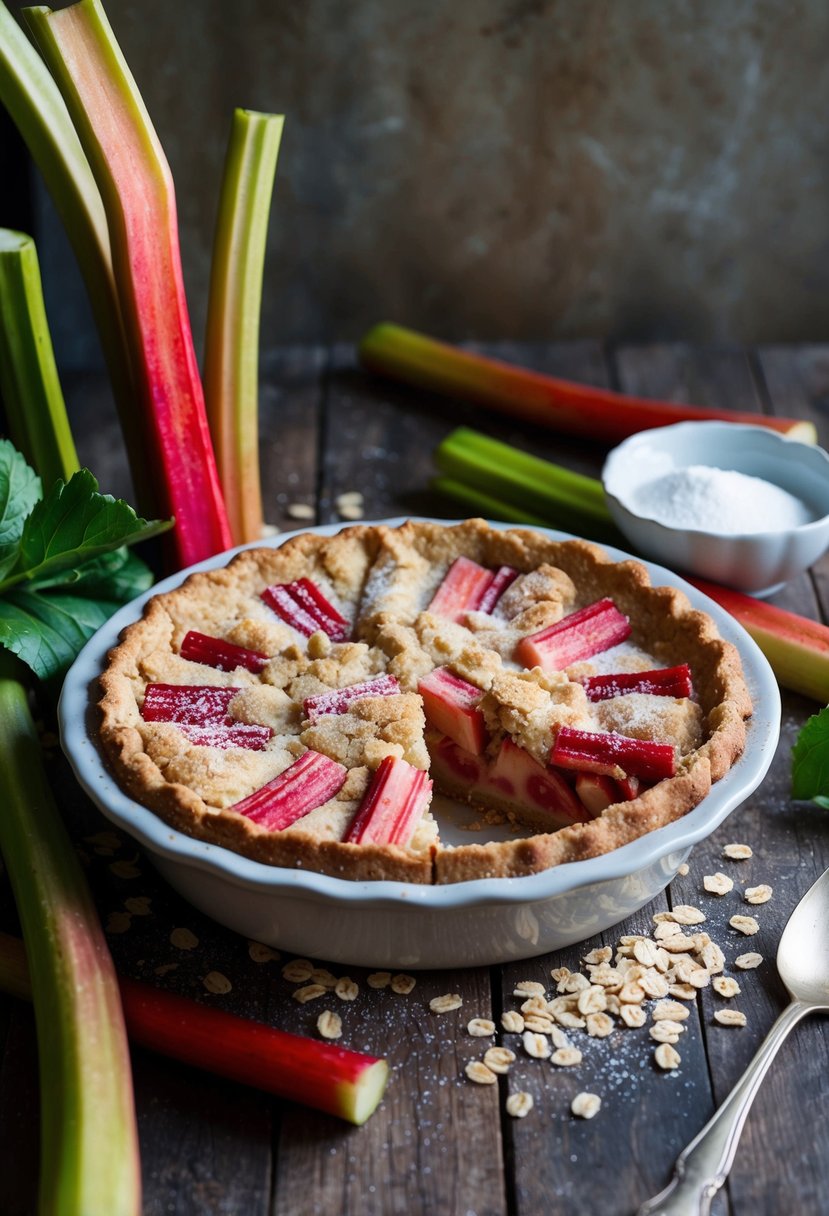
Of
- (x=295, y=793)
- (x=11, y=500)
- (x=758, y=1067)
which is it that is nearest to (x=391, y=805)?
(x=295, y=793)

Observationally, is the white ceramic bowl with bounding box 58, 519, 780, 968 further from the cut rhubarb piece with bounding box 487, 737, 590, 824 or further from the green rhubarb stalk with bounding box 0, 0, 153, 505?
the green rhubarb stalk with bounding box 0, 0, 153, 505

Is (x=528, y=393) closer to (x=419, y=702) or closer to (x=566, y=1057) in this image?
Answer: (x=419, y=702)

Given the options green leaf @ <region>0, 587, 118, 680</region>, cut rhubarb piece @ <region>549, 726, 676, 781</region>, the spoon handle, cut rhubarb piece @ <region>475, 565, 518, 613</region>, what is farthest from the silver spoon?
green leaf @ <region>0, 587, 118, 680</region>

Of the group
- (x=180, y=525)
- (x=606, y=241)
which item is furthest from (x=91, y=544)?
(x=606, y=241)

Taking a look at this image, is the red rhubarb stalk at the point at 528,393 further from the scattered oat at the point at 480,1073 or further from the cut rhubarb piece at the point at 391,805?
the scattered oat at the point at 480,1073

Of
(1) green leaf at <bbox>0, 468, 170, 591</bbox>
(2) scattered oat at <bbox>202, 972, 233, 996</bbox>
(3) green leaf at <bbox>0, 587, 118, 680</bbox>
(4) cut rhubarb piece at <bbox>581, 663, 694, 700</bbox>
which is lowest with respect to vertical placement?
(2) scattered oat at <bbox>202, 972, 233, 996</bbox>

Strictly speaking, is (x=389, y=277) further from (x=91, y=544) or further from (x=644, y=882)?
(x=644, y=882)
